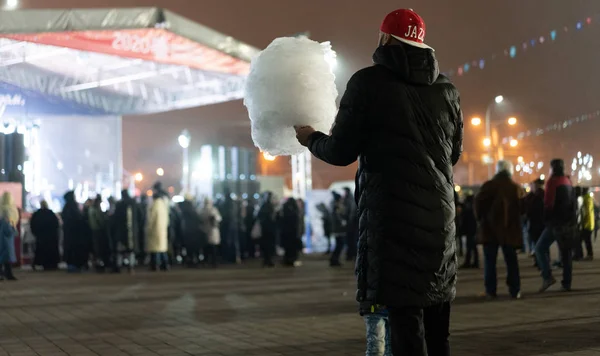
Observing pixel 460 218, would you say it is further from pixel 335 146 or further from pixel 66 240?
pixel 335 146

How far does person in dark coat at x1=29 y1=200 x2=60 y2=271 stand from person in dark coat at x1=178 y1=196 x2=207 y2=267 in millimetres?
3038

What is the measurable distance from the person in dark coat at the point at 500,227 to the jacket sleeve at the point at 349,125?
8.60 m

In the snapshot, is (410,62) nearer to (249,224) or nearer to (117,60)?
(249,224)

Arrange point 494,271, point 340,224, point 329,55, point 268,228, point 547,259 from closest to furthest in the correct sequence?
point 329,55 < point 494,271 < point 547,259 < point 340,224 < point 268,228

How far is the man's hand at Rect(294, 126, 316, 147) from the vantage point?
4406mm

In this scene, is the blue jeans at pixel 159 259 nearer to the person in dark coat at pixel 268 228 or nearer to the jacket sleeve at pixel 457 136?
the person in dark coat at pixel 268 228

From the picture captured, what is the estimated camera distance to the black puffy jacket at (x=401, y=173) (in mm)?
3869

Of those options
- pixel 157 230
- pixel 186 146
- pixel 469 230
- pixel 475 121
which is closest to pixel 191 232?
pixel 157 230

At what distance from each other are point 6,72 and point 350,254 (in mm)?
10681

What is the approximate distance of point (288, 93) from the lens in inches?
184

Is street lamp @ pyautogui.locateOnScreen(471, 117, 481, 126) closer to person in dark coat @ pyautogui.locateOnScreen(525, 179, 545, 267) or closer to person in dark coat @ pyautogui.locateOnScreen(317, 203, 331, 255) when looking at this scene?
person in dark coat @ pyautogui.locateOnScreen(317, 203, 331, 255)

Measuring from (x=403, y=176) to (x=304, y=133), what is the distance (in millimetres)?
738

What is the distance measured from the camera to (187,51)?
75.1ft

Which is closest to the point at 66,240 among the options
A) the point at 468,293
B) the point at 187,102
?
the point at 187,102
